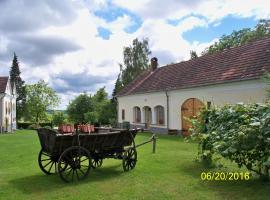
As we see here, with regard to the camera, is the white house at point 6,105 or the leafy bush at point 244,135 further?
the white house at point 6,105

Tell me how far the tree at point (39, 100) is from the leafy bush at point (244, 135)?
51.9 metres

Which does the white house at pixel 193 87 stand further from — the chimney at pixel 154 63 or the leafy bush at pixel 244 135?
the leafy bush at pixel 244 135

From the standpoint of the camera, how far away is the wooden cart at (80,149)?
28.9 feet

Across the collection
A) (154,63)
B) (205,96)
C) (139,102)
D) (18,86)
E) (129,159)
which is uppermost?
(18,86)

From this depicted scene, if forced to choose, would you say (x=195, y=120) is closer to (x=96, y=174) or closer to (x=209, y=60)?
(x=96, y=174)

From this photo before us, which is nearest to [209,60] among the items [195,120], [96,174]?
[195,120]

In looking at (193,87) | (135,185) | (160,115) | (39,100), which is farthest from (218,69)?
(39,100)

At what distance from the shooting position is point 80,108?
47.2 metres

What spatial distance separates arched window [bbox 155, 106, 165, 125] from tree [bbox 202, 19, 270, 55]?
52.3ft

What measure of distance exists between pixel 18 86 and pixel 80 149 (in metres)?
60.7

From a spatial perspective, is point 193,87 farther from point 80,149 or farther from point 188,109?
point 80,149

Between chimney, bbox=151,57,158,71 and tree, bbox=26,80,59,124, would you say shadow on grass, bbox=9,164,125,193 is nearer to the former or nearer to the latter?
chimney, bbox=151,57,158,71

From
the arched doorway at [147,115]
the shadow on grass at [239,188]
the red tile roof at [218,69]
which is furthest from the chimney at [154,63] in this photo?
the shadow on grass at [239,188]

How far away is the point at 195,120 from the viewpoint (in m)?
10.7
